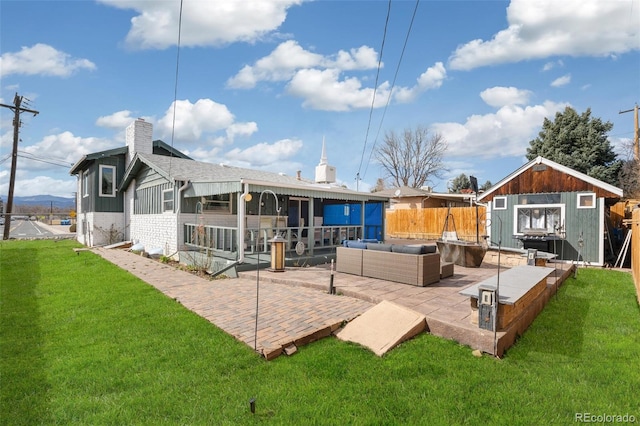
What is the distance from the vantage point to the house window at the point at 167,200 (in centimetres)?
1273

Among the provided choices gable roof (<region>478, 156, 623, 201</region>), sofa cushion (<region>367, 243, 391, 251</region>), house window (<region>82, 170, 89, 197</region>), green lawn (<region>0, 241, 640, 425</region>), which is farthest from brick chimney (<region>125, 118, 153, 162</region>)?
gable roof (<region>478, 156, 623, 201</region>)

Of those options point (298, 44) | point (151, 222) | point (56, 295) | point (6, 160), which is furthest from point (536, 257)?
point (6, 160)

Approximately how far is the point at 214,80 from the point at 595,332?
36.8 feet

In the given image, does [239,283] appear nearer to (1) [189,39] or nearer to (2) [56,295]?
(2) [56,295]

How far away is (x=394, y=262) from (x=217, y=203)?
8.17 meters

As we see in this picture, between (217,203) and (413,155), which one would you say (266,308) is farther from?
(413,155)

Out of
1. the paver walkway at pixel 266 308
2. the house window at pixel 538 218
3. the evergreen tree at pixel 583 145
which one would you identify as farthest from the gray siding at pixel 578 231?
the evergreen tree at pixel 583 145

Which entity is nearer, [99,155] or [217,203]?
[217,203]

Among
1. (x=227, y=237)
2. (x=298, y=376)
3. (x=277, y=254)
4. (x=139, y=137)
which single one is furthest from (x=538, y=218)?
(x=139, y=137)

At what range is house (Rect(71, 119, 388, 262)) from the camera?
10516 millimetres

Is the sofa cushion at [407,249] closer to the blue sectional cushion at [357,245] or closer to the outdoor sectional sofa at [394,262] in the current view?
the outdoor sectional sofa at [394,262]

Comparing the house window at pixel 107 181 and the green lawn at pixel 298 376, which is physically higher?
the house window at pixel 107 181

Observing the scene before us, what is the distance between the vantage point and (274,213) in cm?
1411

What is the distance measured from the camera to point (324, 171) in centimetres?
1702
